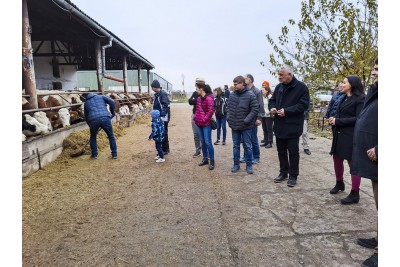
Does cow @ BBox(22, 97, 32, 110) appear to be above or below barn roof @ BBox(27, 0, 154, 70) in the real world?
below

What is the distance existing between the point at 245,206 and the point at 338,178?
1.43m

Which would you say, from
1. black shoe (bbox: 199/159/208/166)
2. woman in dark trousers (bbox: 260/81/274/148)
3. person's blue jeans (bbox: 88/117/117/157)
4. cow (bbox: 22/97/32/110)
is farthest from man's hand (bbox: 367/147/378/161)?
cow (bbox: 22/97/32/110)

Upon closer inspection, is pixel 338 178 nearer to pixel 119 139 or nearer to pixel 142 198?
pixel 142 198

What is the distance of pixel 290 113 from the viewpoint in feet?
13.2

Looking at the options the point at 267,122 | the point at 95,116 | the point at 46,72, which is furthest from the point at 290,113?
the point at 46,72

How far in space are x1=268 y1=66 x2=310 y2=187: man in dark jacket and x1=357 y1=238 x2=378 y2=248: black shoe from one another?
1.63 m

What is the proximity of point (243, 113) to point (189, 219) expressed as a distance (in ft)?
7.37

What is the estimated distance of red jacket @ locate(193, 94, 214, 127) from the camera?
5.10 meters

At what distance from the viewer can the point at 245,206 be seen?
3520 mm

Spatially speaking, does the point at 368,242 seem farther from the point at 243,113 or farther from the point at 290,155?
the point at 243,113

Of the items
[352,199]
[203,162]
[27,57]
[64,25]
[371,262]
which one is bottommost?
[371,262]

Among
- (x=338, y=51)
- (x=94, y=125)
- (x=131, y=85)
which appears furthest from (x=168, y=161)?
(x=131, y=85)

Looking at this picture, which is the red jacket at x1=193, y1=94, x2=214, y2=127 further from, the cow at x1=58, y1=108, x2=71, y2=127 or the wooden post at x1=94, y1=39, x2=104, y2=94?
the wooden post at x1=94, y1=39, x2=104, y2=94

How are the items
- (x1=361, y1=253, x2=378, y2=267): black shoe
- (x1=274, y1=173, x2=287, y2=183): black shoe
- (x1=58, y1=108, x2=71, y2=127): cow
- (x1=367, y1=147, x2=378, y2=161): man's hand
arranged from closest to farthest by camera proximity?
(x1=361, y1=253, x2=378, y2=267): black shoe, (x1=367, y1=147, x2=378, y2=161): man's hand, (x1=274, y1=173, x2=287, y2=183): black shoe, (x1=58, y1=108, x2=71, y2=127): cow
